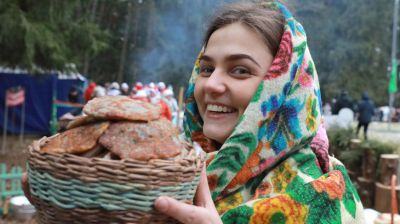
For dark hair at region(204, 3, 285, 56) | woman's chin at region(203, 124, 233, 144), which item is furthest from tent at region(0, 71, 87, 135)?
woman's chin at region(203, 124, 233, 144)

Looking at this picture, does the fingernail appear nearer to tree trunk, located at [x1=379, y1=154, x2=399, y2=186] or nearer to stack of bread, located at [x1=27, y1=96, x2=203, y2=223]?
stack of bread, located at [x1=27, y1=96, x2=203, y2=223]

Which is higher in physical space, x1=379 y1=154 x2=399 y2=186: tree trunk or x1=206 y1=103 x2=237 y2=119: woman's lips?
x1=206 y1=103 x2=237 y2=119: woman's lips

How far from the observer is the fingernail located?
996 millimetres

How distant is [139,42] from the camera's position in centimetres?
2584

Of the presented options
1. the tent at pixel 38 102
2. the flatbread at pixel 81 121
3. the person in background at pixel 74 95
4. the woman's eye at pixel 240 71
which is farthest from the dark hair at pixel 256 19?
the tent at pixel 38 102

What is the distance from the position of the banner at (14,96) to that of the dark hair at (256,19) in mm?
12570

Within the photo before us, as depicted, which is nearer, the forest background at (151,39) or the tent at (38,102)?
the forest background at (151,39)

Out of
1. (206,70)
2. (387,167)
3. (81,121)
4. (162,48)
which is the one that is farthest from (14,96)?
(81,121)

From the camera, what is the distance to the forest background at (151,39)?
8.59 metres

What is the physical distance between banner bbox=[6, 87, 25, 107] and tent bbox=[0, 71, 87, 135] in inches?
19.2

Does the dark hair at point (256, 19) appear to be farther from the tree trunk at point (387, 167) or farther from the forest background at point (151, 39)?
the tree trunk at point (387, 167)

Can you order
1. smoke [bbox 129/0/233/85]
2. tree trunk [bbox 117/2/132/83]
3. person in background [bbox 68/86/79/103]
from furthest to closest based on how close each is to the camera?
tree trunk [bbox 117/2/132/83]
smoke [bbox 129/0/233/85]
person in background [bbox 68/86/79/103]

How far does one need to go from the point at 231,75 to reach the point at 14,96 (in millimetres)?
12835

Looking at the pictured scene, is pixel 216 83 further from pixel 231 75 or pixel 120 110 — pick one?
pixel 120 110
